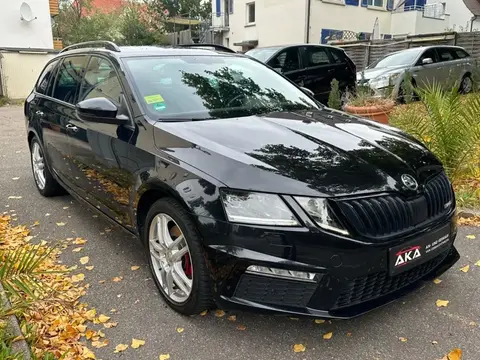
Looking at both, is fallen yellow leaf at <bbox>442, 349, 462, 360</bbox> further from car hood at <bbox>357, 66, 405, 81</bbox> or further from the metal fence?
the metal fence

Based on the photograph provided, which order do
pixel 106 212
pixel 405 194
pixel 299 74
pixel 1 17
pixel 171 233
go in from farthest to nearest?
pixel 1 17 → pixel 299 74 → pixel 106 212 → pixel 171 233 → pixel 405 194

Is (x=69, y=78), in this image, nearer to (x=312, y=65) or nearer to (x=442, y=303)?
(x=442, y=303)

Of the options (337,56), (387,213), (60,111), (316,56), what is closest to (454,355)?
(387,213)

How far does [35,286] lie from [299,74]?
25.1ft

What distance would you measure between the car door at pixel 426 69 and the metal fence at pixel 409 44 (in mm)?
3966

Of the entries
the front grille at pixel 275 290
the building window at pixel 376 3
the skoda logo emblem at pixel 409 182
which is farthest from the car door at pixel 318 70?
the building window at pixel 376 3

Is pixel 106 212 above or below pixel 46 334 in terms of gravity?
above

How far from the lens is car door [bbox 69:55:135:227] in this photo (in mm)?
3109

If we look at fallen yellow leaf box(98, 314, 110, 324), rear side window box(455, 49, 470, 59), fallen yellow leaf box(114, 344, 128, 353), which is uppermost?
rear side window box(455, 49, 470, 59)

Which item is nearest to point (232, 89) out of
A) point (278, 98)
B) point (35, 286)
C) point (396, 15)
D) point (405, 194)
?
point (278, 98)

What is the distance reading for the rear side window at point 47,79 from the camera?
188 inches

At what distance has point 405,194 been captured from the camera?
2.38 meters

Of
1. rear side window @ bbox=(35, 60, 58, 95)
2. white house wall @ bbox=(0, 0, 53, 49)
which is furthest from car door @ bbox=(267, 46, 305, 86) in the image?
white house wall @ bbox=(0, 0, 53, 49)

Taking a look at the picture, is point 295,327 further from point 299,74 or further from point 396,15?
point 396,15
